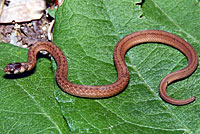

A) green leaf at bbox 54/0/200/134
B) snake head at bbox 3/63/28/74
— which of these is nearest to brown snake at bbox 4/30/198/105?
snake head at bbox 3/63/28/74

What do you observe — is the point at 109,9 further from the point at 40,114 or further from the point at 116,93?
the point at 40,114

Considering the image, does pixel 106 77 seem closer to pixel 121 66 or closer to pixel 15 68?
pixel 121 66

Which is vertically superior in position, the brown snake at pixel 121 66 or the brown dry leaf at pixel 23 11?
the brown dry leaf at pixel 23 11

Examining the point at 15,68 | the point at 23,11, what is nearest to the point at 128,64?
the point at 15,68

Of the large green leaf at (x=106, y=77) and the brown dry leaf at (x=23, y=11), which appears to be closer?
the large green leaf at (x=106, y=77)

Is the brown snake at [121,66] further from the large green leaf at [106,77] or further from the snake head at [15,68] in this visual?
the large green leaf at [106,77]

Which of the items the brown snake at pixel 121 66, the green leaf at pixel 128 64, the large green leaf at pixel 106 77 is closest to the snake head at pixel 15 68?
the brown snake at pixel 121 66
